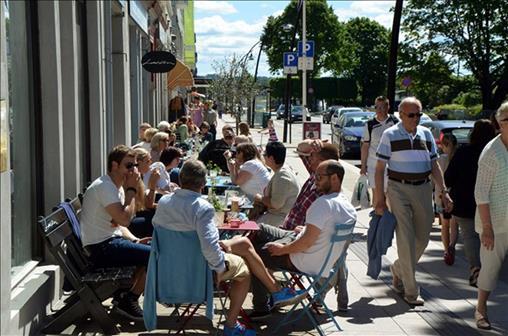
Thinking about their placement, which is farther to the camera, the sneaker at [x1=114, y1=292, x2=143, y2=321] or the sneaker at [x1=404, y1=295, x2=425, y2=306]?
the sneaker at [x1=404, y1=295, x2=425, y2=306]

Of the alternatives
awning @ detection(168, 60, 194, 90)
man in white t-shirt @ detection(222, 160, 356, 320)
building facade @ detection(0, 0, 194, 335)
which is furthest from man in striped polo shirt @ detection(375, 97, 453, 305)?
awning @ detection(168, 60, 194, 90)

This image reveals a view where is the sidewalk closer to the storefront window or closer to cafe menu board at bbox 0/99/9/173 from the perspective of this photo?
the storefront window

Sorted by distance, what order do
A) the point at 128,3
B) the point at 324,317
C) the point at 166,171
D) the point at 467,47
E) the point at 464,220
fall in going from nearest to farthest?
the point at 324,317, the point at 464,220, the point at 166,171, the point at 128,3, the point at 467,47

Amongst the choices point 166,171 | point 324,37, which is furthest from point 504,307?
point 324,37

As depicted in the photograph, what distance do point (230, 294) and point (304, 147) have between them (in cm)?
200

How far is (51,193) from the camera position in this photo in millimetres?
6992

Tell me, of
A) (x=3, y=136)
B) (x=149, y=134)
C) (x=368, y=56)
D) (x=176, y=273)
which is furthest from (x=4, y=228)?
(x=368, y=56)

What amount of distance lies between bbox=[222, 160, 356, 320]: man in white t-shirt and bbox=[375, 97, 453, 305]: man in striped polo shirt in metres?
1.16

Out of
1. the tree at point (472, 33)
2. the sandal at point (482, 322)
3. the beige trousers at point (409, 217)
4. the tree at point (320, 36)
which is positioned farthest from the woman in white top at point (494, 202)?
the tree at point (320, 36)

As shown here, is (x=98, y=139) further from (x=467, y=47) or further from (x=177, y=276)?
(x=467, y=47)

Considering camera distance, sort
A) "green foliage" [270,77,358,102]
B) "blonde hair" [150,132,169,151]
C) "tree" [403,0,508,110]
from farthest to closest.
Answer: "green foliage" [270,77,358,102], "tree" [403,0,508,110], "blonde hair" [150,132,169,151]

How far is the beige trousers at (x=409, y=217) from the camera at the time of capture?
705 cm

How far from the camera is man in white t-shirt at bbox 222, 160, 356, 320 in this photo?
581 cm

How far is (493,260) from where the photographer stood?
6191mm
